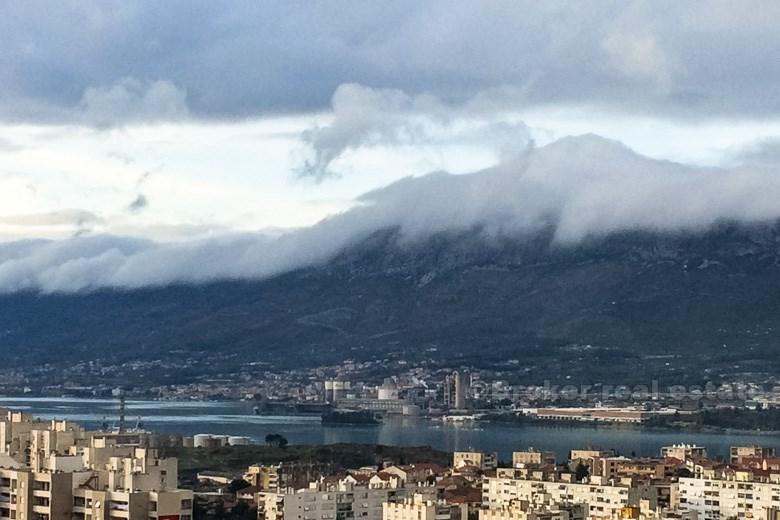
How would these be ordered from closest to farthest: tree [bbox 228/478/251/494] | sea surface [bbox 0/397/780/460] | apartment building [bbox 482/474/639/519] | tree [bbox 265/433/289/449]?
apartment building [bbox 482/474/639/519]
tree [bbox 228/478/251/494]
tree [bbox 265/433/289/449]
sea surface [bbox 0/397/780/460]

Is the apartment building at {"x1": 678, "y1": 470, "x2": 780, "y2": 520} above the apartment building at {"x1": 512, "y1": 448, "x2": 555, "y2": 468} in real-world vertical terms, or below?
below

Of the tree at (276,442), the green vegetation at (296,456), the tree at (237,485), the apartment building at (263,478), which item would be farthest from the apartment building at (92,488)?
the tree at (276,442)

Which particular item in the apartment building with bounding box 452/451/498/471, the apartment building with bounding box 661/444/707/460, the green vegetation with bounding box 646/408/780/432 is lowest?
the apartment building with bounding box 452/451/498/471

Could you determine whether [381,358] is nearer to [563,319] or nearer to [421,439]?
[563,319]

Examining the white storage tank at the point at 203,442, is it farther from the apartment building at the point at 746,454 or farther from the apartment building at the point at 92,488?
the apartment building at the point at 92,488

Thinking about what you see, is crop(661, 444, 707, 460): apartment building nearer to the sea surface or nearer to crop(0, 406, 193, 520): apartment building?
the sea surface

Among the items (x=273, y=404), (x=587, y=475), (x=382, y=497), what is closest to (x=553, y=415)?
(x=273, y=404)

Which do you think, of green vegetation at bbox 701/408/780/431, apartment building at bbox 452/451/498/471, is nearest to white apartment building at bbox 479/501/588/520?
apartment building at bbox 452/451/498/471
